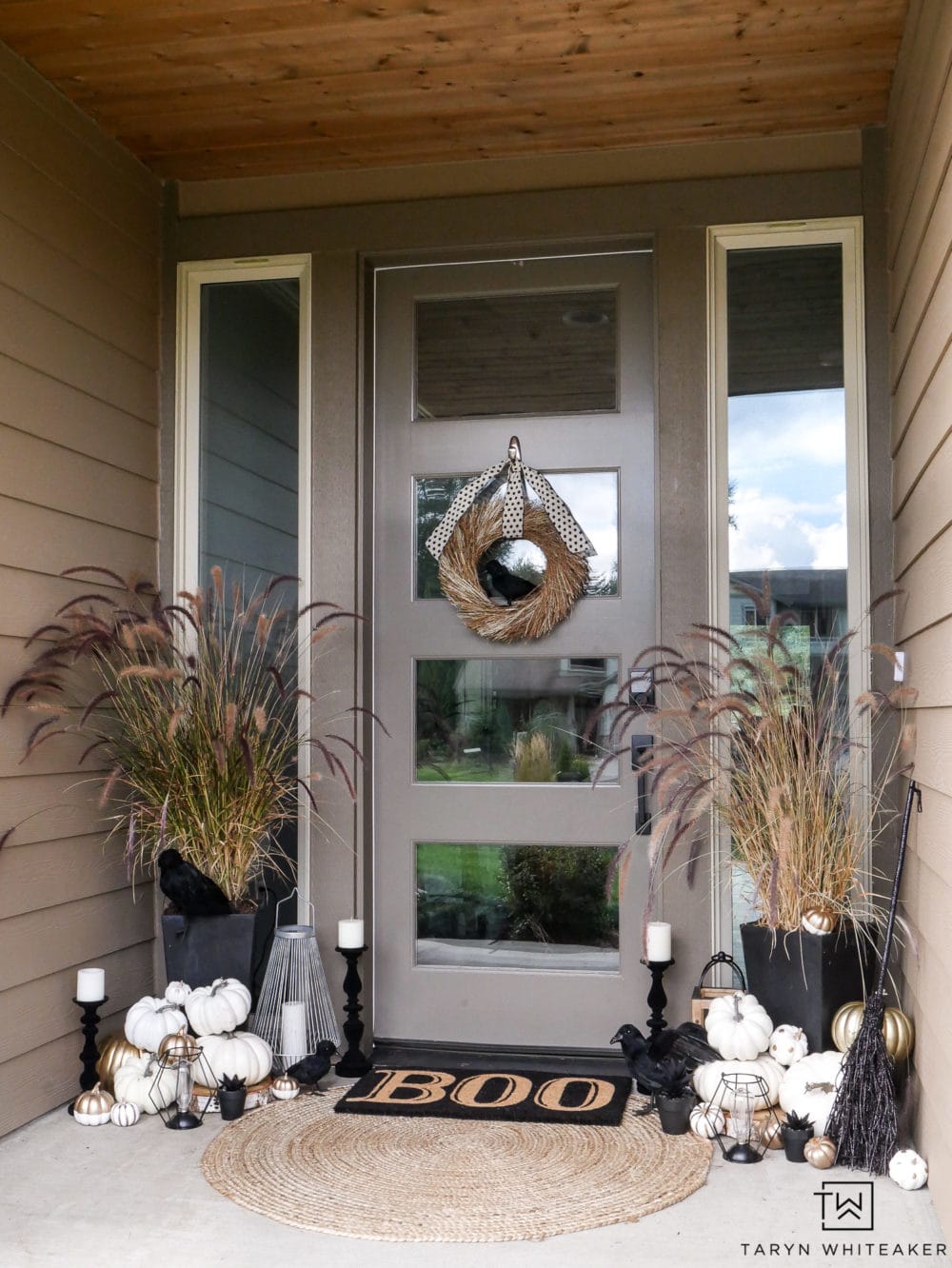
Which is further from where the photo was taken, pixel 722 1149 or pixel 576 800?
pixel 576 800

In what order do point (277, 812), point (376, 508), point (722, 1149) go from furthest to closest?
point (376, 508) → point (277, 812) → point (722, 1149)

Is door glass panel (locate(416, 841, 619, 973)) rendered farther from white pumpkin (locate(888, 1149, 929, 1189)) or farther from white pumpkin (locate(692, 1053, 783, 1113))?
white pumpkin (locate(888, 1149, 929, 1189))

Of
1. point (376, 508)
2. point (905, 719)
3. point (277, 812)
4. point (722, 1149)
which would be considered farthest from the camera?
point (376, 508)

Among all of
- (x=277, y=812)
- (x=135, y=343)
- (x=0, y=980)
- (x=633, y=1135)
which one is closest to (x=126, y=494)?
(x=135, y=343)

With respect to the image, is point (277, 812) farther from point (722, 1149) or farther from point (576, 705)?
point (722, 1149)

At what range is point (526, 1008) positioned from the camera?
3.59m

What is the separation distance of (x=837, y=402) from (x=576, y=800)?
141 centimetres

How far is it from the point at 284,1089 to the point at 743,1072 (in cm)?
121

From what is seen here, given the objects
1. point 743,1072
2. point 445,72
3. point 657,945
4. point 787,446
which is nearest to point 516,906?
point 657,945

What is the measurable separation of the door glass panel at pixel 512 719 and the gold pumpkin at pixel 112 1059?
3.70 feet

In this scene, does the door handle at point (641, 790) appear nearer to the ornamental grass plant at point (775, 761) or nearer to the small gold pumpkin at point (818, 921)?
the ornamental grass plant at point (775, 761)

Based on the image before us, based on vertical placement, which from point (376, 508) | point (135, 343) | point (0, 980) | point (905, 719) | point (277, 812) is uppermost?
point (135, 343)

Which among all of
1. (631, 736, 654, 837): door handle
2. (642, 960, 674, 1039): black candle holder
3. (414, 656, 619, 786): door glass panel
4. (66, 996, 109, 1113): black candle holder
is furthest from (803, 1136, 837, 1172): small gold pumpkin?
(66, 996, 109, 1113): black candle holder

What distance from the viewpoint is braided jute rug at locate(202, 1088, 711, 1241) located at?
247 cm
